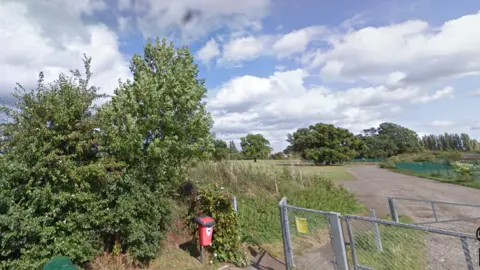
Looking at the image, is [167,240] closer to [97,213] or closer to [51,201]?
[97,213]

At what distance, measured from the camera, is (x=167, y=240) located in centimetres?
585

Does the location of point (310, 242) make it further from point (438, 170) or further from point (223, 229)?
point (438, 170)

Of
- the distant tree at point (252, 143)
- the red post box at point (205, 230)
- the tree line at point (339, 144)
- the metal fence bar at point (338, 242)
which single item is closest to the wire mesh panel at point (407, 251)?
the metal fence bar at point (338, 242)

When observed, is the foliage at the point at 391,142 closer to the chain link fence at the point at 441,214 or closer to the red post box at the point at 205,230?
the chain link fence at the point at 441,214

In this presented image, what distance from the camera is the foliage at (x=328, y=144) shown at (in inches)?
2206

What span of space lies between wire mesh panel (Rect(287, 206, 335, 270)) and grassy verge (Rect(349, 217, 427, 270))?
72cm

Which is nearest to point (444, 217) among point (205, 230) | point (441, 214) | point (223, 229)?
point (441, 214)

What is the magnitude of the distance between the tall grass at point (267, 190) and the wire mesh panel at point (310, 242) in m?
0.84

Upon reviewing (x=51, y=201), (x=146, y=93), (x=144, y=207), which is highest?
(x=146, y=93)

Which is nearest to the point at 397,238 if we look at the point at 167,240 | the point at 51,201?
the point at 167,240

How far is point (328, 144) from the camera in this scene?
56.9m

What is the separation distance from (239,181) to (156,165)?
555cm

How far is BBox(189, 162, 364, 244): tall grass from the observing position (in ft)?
26.4

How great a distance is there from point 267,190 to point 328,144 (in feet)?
165
